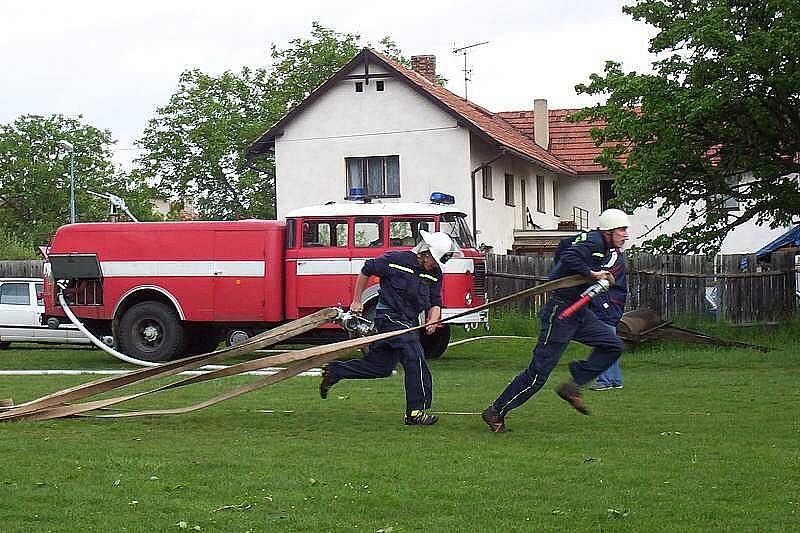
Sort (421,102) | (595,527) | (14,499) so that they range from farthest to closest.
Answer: (421,102) < (14,499) < (595,527)

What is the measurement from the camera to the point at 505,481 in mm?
8406

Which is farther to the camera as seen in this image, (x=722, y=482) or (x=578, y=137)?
(x=578, y=137)

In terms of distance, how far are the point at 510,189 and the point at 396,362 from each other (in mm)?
31878

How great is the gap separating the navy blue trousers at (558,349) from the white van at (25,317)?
15321 millimetres

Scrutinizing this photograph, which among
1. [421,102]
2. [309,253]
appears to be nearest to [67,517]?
[309,253]

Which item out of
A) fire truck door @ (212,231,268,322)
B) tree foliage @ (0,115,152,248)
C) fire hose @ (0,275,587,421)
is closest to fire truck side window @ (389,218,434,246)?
fire truck door @ (212,231,268,322)

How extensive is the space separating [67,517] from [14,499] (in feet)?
2.29

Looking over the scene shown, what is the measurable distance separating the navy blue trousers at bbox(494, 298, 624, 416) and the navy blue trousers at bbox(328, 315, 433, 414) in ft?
2.92

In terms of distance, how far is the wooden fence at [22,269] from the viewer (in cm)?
3459

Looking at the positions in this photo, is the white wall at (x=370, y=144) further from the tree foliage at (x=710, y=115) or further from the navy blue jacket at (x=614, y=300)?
the navy blue jacket at (x=614, y=300)

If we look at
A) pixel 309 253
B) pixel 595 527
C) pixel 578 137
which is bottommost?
pixel 595 527

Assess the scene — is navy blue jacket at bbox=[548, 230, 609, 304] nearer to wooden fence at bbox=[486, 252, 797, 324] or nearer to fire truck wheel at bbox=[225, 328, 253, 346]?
fire truck wheel at bbox=[225, 328, 253, 346]

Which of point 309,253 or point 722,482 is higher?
point 309,253

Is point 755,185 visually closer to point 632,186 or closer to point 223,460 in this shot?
point 632,186
